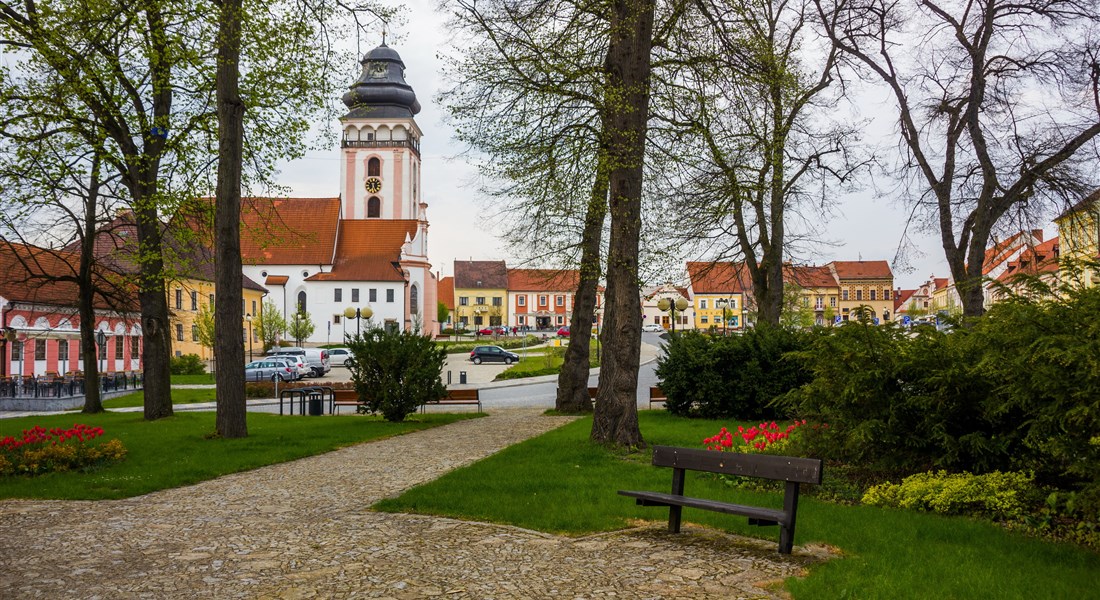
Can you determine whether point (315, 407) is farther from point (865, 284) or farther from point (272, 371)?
point (865, 284)

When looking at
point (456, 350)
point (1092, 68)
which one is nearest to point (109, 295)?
point (1092, 68)

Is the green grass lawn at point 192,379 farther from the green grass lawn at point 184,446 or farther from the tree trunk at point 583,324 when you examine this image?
the tree trunk at point 583,324

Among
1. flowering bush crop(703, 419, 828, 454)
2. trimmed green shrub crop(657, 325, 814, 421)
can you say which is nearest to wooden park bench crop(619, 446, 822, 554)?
flowering bush crop(703, 419, 828, 454)

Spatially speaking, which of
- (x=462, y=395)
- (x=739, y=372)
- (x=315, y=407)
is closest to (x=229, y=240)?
(x=462, y=395)

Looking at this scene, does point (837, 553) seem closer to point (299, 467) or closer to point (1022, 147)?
point (299, 467)

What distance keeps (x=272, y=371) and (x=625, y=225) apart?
30299mm

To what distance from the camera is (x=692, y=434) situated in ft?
46.3

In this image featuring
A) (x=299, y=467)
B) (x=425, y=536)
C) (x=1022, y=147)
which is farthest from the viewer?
(x=1022, y=147)

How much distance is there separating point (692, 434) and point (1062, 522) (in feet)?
24.5

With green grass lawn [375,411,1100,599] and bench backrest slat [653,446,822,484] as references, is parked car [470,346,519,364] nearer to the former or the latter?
green grass lawn [375,411,1100,599]

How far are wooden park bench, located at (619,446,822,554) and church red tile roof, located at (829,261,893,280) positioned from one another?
365 ft

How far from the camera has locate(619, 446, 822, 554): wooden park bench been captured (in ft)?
19.9

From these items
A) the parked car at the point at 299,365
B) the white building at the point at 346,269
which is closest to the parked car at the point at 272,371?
the parked car at the point at 299,365

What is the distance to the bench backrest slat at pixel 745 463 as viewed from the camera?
602 cm
